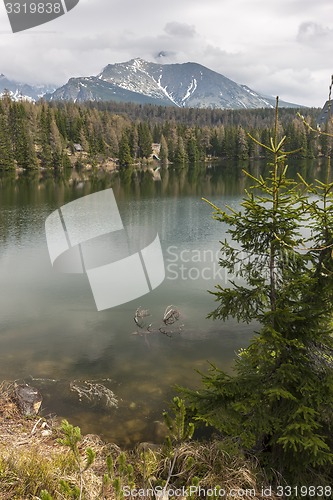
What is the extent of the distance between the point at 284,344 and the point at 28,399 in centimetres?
972

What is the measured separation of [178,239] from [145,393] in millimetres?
20751

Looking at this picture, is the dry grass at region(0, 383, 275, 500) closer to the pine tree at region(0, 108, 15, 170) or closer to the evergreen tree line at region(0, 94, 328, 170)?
the pine tree at region(0, 108, 15, 170)

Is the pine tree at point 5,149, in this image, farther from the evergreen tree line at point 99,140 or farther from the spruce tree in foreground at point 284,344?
the spruce tree in foreground at point 284,344

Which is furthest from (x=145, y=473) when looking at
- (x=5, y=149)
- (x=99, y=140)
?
(x=99, y=140)

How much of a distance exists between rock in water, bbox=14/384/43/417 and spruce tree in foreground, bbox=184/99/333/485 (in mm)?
7364

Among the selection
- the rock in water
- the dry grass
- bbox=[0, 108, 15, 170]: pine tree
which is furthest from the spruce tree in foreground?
bbox=[0, 108, 15, 170]: pine tree

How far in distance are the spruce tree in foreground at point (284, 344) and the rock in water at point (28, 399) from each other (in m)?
7.36

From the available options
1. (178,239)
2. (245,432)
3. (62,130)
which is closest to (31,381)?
(245,432)

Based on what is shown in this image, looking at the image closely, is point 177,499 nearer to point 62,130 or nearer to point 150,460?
point 150,460

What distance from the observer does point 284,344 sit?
6.51 m

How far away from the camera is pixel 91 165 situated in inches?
4902

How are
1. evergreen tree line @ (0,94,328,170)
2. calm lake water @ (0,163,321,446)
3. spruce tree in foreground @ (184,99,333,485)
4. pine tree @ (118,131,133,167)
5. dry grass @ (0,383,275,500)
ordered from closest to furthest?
dry grass @ (0,383,275,500) → spruce tree in foreground @ (184,99,333,485) → calm lake water @ (0,163,321,446) → evergreen tree line @ (0,94,328,170) → pine tree @ (118,131,133,167)

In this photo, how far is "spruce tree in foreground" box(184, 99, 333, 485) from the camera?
6387mm

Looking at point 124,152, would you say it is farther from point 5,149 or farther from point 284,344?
point 284,344
